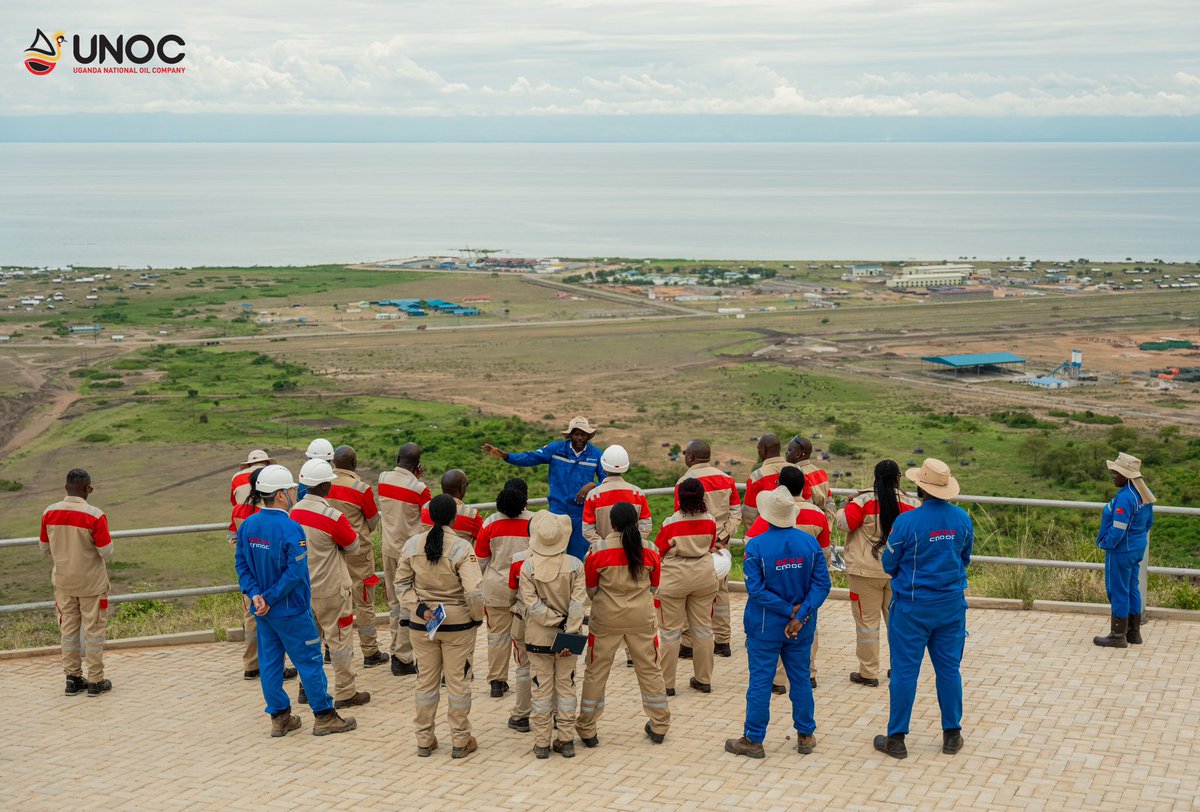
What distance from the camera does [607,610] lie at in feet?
26.1

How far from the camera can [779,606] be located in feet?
25.2

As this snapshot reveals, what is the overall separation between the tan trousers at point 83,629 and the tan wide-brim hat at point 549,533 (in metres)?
3.85

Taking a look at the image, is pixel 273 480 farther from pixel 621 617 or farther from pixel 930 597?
pixel 930 597

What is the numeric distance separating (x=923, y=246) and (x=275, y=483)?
153 meters

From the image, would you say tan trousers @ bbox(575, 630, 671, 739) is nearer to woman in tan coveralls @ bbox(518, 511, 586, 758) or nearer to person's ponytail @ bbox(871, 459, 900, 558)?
woman in tan coveralls @ bbox(518, 511, 586, 758)

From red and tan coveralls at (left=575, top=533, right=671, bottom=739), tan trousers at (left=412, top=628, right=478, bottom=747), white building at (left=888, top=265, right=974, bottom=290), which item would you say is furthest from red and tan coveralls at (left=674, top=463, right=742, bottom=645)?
white building at (left=888, top=265, right=974, bottom=290)

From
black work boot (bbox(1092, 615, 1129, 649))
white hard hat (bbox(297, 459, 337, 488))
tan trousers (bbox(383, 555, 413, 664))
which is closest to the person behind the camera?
white hard hat (bbox(297, 459, 337, 488))

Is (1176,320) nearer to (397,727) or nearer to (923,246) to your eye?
(923,246)

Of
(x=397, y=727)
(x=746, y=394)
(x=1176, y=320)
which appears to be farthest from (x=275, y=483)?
(x=1176, y=320)

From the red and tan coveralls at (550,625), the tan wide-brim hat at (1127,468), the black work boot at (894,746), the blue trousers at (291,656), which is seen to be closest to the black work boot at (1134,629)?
the tan wide-brim hat at (1127,468)

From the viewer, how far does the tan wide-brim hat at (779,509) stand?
25.3ft

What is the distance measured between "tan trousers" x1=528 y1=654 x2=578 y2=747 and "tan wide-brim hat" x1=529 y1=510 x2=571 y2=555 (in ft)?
2.37

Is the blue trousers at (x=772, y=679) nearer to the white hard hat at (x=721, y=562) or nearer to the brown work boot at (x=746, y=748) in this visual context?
the brown work boot at (x=746, y=748)

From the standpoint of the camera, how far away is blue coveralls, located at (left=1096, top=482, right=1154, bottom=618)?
940cm
